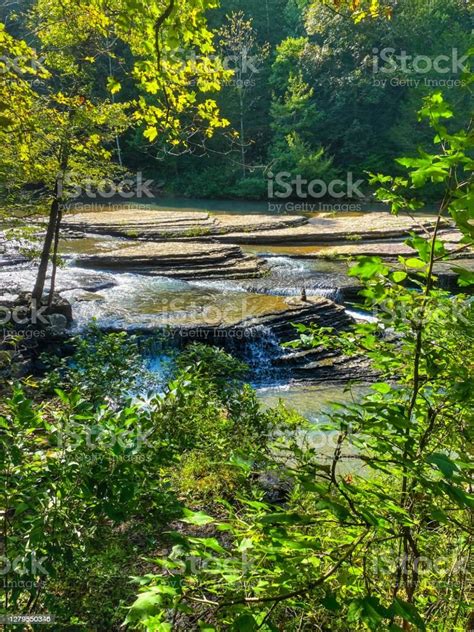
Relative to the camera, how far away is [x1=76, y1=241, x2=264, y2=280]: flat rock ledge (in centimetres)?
1330

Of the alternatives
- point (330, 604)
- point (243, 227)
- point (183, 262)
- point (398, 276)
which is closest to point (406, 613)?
point (330, 604)

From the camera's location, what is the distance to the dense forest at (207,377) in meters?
1.35

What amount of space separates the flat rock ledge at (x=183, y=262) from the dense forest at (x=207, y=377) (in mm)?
107

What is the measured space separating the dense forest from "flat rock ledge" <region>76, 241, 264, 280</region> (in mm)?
107

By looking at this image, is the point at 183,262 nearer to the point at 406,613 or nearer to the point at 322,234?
the point at 322,234

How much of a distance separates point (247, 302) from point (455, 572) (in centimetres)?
871

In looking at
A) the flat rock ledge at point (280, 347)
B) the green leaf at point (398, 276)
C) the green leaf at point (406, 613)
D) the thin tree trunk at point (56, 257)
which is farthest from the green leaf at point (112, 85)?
the thin tree trunk at point (56, 257)

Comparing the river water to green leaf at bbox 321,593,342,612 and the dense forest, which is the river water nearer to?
the dense forest

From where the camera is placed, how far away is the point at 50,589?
2.64 metres

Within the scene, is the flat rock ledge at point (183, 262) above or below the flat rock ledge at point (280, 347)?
above

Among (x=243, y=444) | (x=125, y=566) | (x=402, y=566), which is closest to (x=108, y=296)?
(x=243, y=444)

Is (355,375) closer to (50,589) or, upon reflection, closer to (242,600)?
(50,589)

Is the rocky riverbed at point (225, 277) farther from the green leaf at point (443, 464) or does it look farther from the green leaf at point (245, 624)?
the green leaf at point (245, 624)

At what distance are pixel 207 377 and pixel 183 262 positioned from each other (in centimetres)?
931
